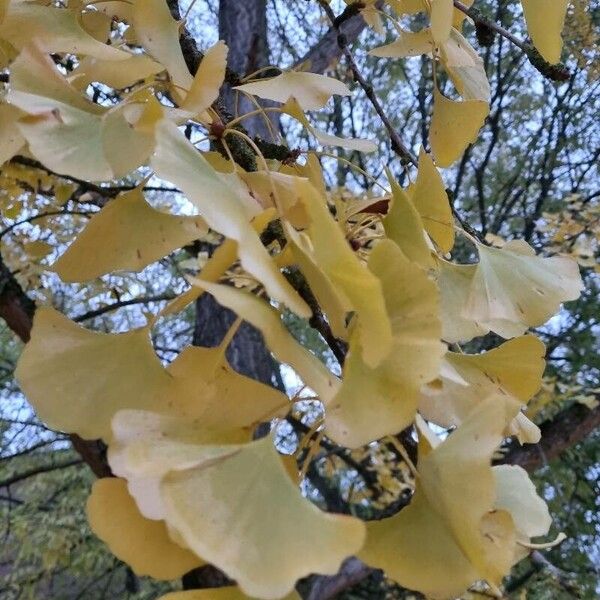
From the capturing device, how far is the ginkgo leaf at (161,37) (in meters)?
0.33

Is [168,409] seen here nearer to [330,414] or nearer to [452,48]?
[330,414]

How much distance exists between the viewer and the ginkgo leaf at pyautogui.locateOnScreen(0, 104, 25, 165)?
0.28 m

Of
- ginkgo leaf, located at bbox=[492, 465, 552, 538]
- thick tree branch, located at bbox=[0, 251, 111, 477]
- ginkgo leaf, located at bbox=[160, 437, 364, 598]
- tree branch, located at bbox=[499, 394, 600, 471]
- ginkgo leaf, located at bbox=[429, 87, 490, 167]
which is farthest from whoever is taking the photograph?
tree branch, located at bbox=[499, 394, 600, 471]

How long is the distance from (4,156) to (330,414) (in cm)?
17

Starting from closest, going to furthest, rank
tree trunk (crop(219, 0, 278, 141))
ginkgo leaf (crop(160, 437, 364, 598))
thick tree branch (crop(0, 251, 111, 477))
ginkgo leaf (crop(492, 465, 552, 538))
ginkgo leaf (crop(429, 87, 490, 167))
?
ginkgo leaf (crop(160, 437, 364, 598))
ginkgo leaf (crop(492, 465, 552, 538))
ginkgo leaf (crop(429, 87, 490, 167))
thick tree branch (crop(0, 251, 111, 477))
tree trunk (crop(219, 0, 278, 141))

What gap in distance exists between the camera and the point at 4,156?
276 mm

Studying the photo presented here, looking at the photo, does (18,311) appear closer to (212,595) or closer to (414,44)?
(414,44)

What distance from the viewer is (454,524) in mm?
237

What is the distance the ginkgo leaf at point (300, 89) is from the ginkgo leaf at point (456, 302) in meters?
0.11

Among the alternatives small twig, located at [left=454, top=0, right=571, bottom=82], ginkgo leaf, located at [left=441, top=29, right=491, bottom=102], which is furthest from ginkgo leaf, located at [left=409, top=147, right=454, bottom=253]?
small twig, located at [left=454, top=0, right=571, bottom=82]

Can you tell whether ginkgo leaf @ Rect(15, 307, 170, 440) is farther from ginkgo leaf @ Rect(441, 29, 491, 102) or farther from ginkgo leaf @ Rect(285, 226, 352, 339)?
ginkgo leaf @ Rect(441, 29, 491, 102)

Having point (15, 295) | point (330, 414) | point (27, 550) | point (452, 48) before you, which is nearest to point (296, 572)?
point (330, 414)

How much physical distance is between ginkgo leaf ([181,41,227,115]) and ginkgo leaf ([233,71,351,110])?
0.07 meters

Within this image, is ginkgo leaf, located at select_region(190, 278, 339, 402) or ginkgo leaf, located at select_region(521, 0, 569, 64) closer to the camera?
ginkgo leaf, located at select_region(190, 278, 339, 402)
